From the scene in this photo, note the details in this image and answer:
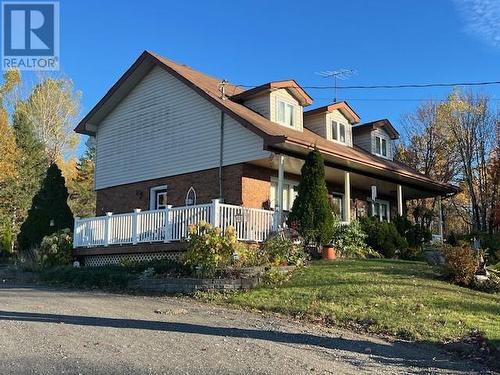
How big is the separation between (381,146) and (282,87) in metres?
8.64

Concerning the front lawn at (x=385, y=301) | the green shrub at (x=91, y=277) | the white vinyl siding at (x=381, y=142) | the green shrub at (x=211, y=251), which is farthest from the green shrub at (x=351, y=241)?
the white vinyl siding at (x=381, y=142)

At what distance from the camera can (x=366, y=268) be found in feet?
48.8

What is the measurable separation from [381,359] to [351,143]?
60.4 ft

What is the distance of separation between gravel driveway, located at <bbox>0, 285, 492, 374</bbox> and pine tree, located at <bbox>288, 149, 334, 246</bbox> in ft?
20.7

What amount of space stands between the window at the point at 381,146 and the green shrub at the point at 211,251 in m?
15.1

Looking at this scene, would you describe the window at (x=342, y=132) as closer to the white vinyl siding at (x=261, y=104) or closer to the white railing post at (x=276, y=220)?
the white vinyl siding at (x=261, y=104)

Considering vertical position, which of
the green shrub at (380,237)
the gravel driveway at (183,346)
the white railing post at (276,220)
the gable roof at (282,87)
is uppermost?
the gable roof at (282,87)

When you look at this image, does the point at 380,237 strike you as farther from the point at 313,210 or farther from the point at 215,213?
the point at 215,213

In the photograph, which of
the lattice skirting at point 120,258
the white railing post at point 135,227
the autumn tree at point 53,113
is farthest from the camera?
the autumn tree at point 53,113

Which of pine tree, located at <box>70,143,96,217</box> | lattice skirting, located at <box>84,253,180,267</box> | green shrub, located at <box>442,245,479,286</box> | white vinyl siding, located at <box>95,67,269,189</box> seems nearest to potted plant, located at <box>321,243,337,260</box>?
white vinyl siding, located at <box>95,67,269,189</box>

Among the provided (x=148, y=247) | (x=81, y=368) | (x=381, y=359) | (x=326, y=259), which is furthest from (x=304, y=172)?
(x=81, y=368)

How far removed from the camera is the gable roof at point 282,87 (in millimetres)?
21186

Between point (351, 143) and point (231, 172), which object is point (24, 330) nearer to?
point (231, 172)

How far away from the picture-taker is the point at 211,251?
45.9 ft
